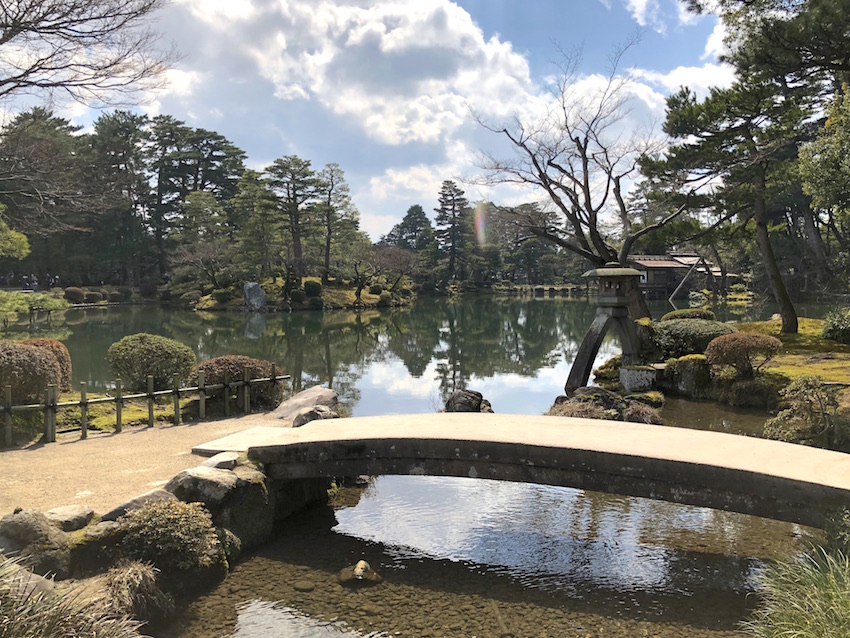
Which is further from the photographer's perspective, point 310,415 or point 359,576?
point 310,415

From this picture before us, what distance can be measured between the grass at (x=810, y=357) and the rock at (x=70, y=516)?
1050cm

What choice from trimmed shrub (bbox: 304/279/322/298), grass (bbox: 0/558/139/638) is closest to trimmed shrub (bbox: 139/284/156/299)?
trimmed shrub (bbox: 304/279/322/298)

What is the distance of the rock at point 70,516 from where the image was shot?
396cm

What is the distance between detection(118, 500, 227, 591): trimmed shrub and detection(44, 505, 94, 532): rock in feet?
0.91

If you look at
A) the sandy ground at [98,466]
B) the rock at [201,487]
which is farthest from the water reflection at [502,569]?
the sandy ground at [98,466]

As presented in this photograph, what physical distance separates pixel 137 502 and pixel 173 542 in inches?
18.7

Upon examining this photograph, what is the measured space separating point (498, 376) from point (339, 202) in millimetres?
26559

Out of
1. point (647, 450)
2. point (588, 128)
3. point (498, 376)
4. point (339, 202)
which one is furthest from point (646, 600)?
point (339, 202)

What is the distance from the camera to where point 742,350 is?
10.2 metres

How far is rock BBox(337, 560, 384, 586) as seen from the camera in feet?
14.2

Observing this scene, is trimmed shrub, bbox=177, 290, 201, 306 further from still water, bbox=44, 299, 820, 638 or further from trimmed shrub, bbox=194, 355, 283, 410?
still water, bbox=44, 299, 820, 638

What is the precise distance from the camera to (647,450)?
474 centimetres

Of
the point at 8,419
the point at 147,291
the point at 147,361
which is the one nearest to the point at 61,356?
the point at 147,361

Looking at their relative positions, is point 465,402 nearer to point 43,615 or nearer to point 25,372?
point 25,372
